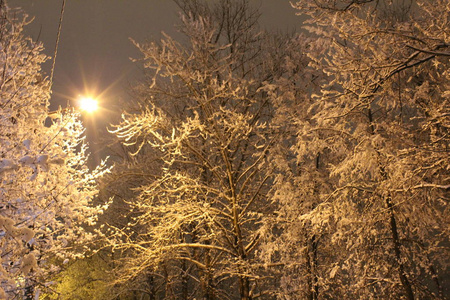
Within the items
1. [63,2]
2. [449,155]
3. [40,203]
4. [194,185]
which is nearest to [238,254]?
[194,185]

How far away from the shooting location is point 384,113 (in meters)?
7.42

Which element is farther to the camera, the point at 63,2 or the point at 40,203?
the point at 40,203

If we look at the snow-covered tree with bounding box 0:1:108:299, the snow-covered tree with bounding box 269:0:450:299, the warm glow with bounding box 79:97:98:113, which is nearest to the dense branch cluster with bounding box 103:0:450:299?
the snow-covered tree with bounding box 269:0:450:299

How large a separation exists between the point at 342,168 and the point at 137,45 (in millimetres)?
5216

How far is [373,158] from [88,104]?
5.56 meters

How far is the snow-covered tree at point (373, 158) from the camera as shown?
4.57 meters

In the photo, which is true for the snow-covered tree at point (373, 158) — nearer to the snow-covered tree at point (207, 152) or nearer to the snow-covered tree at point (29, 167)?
the snow-covered tree at point (207, 152)

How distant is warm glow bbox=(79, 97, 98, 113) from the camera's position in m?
6.71

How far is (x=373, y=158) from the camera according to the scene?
6.22 metres

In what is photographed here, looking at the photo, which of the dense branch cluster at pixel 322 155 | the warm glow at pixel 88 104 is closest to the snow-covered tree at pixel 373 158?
the dense branch cluster at pixel 322 155

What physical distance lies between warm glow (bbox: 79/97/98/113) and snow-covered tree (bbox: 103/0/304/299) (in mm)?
640

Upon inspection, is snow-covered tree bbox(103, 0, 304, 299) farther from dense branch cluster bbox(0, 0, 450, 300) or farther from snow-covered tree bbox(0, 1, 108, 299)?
snow-covered tree bbox(0, 1, 108, 299)

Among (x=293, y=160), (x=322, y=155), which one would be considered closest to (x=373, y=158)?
(x=293, y=160)

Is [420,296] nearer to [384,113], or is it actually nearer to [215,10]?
[384,113]
